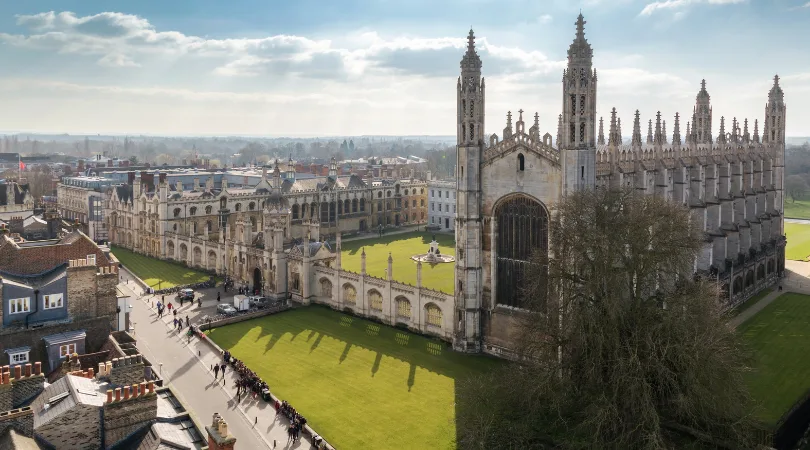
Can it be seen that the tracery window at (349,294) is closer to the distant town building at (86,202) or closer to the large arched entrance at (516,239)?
the large arched entrance at (516,239)

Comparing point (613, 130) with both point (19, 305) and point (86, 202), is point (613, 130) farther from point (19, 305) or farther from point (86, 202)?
point (86, 202)

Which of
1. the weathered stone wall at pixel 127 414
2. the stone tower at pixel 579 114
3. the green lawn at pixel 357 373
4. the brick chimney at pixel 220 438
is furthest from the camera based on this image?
the stone tower at pixel 579 114

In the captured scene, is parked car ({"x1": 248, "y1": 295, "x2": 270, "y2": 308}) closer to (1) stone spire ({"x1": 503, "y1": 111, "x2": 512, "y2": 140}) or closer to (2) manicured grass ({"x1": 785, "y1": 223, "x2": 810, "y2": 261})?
(1) stone spire ({"x1": 503, "y1": 111, "x2": 512, "y2": 140})

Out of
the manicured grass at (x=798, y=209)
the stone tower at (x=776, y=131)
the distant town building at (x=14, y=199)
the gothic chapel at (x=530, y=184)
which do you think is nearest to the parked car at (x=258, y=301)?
the gothic chapel at (x=530, y=184)

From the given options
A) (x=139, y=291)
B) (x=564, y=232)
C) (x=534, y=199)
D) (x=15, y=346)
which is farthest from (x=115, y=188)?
(x=564, y=232)

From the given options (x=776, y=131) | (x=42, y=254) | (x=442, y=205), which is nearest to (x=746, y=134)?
(x=776, y=131)

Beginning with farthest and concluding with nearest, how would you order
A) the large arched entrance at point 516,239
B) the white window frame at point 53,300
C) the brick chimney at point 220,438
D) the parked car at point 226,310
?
the parked car at point 226,310 < the large arched entrance at point 516,239 < the white window frame at point 53,300 < the brick chimney at point 220,438

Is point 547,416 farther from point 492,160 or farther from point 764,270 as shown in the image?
point 764,270

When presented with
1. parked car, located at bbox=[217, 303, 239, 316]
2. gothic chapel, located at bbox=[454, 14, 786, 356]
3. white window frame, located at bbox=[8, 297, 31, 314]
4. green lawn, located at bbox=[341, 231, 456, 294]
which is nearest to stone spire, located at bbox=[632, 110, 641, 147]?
gothic chapel, located at bbox=[454, 14, 786, 356]
